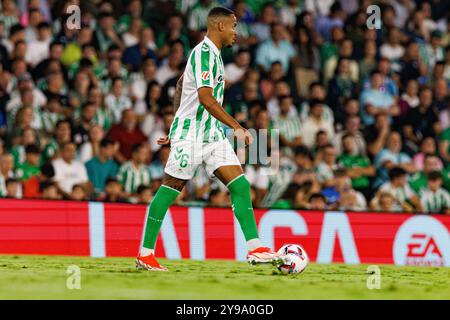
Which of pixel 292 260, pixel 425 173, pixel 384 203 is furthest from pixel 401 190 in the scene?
pixel 292 260

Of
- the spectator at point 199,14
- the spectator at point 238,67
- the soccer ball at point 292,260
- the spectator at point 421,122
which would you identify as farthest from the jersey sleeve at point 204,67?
the spectator at point 199,14

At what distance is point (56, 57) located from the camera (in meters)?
16.2

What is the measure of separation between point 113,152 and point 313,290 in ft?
21.4

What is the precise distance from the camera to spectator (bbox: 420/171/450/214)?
16.2 meters

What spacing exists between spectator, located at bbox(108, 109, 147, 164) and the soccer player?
5.67 metres

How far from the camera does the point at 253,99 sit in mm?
→ 16641

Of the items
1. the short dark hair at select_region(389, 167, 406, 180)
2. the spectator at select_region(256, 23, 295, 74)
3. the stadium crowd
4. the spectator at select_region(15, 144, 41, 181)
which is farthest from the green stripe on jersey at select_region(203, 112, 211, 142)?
the spectator at select_region(256, 23, 295, 74)

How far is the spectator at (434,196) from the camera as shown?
16203mm

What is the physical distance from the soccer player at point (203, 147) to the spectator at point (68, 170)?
4743mm

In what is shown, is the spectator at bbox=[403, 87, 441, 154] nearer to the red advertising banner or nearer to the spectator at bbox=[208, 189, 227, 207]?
the spectator at bbox=[208, 189, 227, 207]

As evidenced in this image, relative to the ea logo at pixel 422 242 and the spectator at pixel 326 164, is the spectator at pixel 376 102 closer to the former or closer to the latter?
the spectator at pixel 326 164

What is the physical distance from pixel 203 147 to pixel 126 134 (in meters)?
5.92

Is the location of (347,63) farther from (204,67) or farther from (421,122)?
(204,67)
